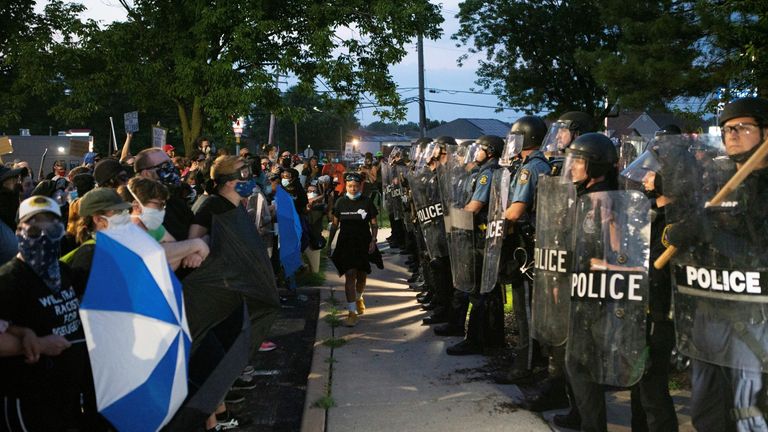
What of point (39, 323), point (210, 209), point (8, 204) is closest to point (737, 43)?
point (210, 209)

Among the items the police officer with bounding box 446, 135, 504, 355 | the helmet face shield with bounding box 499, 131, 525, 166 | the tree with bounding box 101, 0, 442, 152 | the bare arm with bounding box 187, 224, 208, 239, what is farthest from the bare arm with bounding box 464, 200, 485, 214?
the tree with bounding box 101, 0, 442, 152

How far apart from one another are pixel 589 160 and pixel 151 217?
264 centimetres

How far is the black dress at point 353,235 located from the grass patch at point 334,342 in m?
1.15

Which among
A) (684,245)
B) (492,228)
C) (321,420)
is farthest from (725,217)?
(321,420)

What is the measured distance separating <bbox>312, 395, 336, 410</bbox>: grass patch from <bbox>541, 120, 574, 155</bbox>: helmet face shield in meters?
2.65

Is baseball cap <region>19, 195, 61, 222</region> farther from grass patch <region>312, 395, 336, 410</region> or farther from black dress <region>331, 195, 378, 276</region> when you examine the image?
black dress <region>331, 195, 378, 276</region>

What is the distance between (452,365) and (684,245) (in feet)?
11.7

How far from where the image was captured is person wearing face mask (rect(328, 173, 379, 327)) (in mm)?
8859

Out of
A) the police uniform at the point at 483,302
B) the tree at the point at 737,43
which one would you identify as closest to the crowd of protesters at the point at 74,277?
the police uniform at the point at 483,302

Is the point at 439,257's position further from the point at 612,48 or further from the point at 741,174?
the point at 612,48

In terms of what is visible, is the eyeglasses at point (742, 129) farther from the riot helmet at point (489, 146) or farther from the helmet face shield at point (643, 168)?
the riot helmet at point (489, 146)

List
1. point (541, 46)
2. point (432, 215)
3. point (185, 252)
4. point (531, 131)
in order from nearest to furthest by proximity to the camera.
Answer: point (185, 252) < point (531, 131) < point (432, 215) < point (541, 46)

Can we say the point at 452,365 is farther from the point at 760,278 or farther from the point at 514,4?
the point at 514,4

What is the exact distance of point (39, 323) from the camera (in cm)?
323
